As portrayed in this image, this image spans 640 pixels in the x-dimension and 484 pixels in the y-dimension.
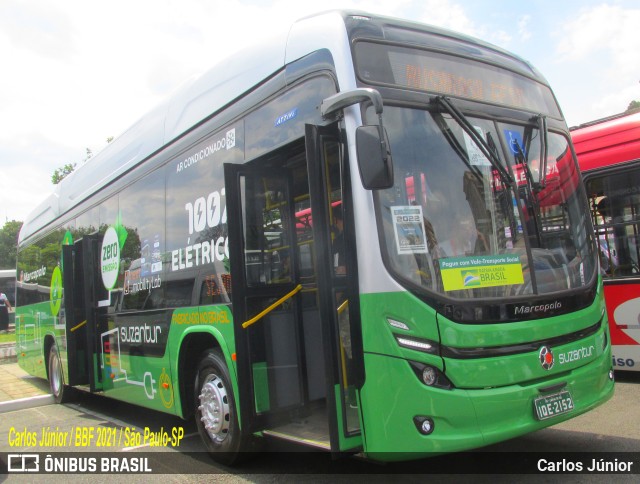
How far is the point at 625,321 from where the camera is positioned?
22.3ft

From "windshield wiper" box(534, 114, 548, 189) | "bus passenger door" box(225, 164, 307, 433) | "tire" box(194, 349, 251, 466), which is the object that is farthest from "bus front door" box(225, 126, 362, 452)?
"windshield wiper" box(534, 114, 548, 189)

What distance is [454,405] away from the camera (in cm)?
348

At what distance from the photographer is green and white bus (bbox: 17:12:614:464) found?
141 inches

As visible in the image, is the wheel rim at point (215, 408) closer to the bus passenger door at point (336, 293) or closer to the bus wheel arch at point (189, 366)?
the bus wheel arch at point (189, 366)

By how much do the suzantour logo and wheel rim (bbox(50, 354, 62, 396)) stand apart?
25.3 feet

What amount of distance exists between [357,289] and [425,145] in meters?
1.11

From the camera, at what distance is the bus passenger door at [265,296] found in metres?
4.53

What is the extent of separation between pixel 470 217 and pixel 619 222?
4.00 m

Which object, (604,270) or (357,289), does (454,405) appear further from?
(604,270)

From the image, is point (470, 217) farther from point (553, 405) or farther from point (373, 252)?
point (553, 405)

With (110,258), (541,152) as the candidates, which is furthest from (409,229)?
(110,258)

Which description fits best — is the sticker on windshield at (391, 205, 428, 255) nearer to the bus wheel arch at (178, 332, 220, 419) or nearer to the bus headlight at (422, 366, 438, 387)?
the bus headlight at (422, 366, 438, 387)

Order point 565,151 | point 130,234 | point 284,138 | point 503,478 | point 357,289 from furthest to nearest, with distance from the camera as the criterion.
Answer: point 130,234, point 565,151, point 284,138, point 503,478, point 357,289

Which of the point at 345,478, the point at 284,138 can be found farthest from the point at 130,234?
the point at 345,478
